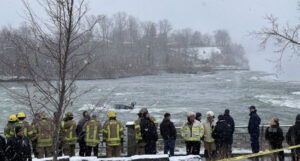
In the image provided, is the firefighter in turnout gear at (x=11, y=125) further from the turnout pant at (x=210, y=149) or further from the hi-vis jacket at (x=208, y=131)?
the turnout pant at (x=210, y=149)

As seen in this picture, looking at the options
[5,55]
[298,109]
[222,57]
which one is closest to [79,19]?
[5,55]

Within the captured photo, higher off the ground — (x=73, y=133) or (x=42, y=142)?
(x=73, y=133)

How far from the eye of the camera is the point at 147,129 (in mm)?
9836

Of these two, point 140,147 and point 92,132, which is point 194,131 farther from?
point 92,132

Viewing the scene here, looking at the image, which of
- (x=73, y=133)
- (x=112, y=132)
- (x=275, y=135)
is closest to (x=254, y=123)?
(x=275, y=135)

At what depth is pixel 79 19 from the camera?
6.02 metres

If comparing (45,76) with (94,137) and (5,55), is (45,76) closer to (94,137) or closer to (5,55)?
(5,55)

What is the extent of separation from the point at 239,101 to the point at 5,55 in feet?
119

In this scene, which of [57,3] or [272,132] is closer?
[57,3]

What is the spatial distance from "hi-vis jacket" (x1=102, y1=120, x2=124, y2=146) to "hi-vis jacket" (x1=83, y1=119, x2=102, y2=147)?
29 cm

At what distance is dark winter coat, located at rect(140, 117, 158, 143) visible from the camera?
9.80m

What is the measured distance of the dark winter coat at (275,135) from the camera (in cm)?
940

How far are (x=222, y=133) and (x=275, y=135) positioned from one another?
4.46 ft

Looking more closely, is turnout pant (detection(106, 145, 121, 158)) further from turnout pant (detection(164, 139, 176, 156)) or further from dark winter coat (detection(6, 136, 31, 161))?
dark winter coat (detection(6, 136, 31, 161))
